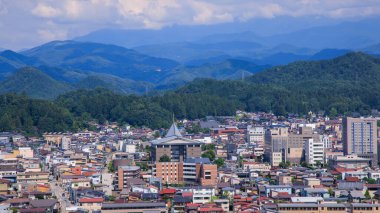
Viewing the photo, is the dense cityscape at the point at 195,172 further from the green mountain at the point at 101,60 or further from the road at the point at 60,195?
the green mountain at the point at 101,60

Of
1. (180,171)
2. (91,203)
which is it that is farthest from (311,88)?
(91,203)

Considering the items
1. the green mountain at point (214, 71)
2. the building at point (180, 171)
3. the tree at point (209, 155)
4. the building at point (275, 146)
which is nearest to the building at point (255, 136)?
the building at point (275, 146)

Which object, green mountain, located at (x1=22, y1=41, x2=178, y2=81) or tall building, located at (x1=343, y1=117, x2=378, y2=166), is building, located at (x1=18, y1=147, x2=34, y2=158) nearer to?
tall building, located at (x1=343, y1=117, x2=378, y2=166)

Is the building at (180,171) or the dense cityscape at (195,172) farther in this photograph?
the building at (180,171)

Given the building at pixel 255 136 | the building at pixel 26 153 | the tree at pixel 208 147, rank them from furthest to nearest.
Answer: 1. the building at pixel 255 136
2. the tree at pixel 208 147
3. the building at pixel 26 153

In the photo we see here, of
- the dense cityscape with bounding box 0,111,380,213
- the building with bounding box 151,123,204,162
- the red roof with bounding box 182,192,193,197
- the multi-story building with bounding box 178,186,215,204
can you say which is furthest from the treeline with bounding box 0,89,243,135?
the red roof with bounding box 182,192,193,197

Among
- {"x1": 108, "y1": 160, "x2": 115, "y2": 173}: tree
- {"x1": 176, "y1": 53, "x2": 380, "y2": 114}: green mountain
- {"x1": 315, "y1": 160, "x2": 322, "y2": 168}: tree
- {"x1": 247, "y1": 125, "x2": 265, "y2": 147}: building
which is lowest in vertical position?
{"x1": 108, "y1": 160, "x2": 115, "y2": 173}: tree
